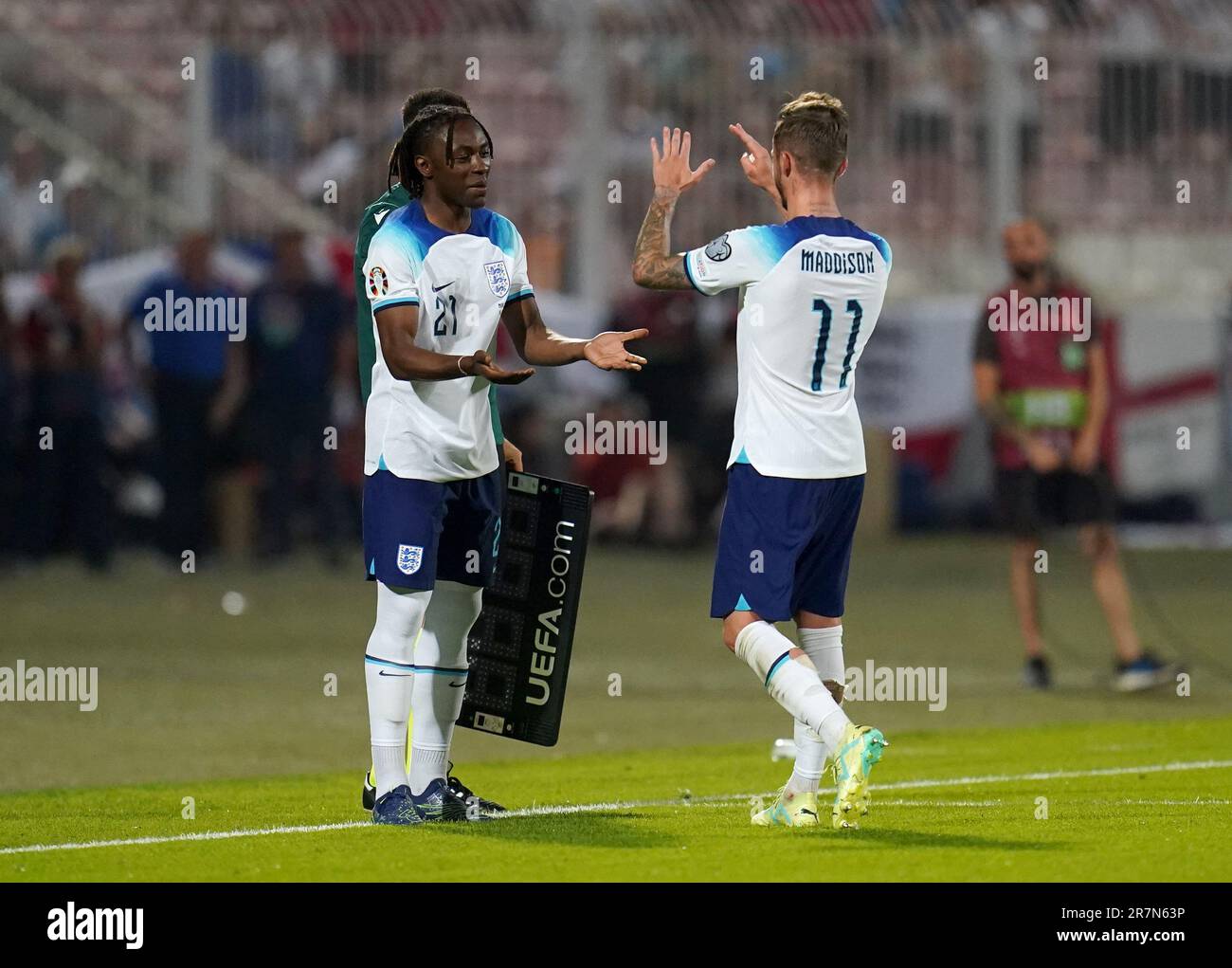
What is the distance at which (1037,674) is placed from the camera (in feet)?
38.4

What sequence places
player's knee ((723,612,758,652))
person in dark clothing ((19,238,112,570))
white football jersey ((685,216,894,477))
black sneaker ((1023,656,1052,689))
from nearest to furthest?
white football jersey ((685,216,894,477)) < player's knee ((723,612,758,652)) < black sneaker ((1023,656,1052,689)) < person in dark clothing ((19,238,112,570))

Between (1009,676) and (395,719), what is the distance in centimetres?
569

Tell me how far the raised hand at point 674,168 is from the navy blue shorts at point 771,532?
859mm

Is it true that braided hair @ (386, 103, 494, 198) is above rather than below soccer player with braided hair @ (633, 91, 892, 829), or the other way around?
above

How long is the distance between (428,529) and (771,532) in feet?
3.35

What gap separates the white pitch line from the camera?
698 centimetres

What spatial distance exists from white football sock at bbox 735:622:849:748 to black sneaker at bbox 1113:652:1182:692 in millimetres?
4934

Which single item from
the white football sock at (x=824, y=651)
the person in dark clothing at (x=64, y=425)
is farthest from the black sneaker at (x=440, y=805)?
the person in dark clothing at (x=64, y=425)

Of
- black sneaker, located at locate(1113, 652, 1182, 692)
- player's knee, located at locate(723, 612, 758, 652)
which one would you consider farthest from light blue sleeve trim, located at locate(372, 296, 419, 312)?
black sneaker, located at locate(1113, 652, 1182, 692)

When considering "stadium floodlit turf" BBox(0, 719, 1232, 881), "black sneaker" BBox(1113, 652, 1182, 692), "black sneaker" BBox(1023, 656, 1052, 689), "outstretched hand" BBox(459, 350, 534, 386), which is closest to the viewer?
"stadium floodlit turf" BBox(0, 719, 1232, 881)

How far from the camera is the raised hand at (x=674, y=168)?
703cm

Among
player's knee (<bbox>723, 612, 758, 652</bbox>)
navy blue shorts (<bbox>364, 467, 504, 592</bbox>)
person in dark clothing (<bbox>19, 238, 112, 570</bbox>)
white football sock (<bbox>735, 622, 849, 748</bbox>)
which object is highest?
person in dark clothing (<bbox>19, 238, 112, 570</bbox>)

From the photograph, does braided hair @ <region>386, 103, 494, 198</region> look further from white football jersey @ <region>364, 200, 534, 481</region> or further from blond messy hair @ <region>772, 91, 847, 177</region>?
blond messy hair @ <region>772, 91, 847, 177</region>

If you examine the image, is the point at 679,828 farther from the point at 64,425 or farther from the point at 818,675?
the point at 64,425
